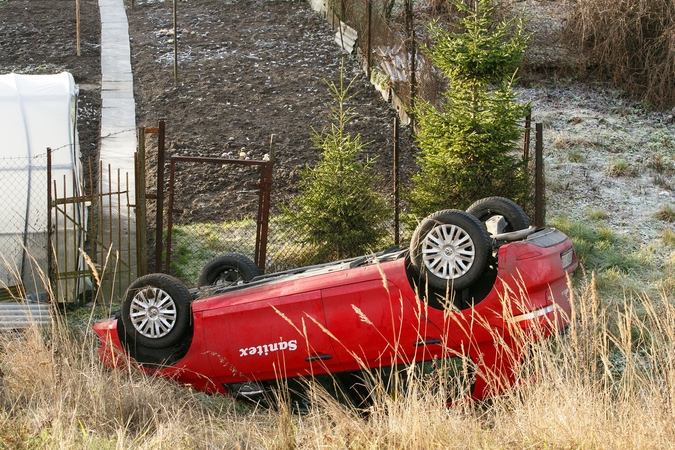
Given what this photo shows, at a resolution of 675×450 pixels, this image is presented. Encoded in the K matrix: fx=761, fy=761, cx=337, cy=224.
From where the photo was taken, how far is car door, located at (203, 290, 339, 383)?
245 inches

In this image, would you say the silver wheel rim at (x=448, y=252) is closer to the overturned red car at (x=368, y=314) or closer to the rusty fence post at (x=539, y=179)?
the overturned red car at (x=368, y=314)

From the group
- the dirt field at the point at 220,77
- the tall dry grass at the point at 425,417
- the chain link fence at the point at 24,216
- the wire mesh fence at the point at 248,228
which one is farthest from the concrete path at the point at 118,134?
the tall dry grass at the point at 425,417

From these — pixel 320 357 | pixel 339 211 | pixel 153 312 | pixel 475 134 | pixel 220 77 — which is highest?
pixel 220 77

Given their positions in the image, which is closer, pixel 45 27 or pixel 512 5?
pixel 512 5

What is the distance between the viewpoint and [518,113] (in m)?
9.73

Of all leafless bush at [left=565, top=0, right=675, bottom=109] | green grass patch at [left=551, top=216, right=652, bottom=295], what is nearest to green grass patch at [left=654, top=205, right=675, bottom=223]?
green grass patch at [left=551, top=216, right=652, bottom=295]

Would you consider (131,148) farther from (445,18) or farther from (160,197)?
(445,18)

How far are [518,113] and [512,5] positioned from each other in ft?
31.3

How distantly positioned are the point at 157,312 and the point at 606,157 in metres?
9.78

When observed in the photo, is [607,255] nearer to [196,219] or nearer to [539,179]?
[539,179]

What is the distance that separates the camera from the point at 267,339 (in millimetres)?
6398

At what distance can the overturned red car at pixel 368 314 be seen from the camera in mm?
5816

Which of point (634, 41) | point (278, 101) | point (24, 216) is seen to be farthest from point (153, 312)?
point (634, 41)

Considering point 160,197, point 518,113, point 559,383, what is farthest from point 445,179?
point 559,383
